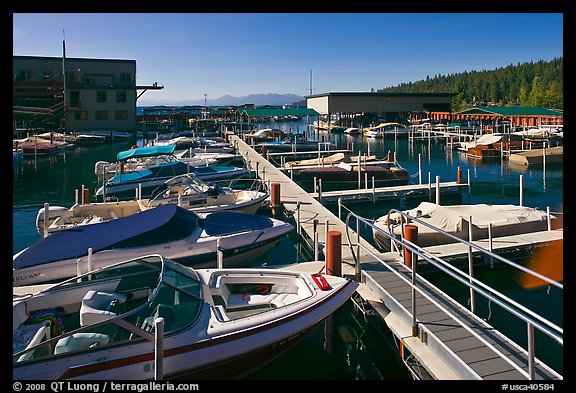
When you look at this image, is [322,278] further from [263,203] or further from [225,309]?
[263,203]

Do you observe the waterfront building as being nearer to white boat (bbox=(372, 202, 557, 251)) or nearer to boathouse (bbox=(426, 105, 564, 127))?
boathouse (bbox=(426, 105, 564, 127))

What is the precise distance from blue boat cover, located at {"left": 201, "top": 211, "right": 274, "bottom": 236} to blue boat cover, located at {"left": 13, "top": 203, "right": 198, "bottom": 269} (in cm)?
71

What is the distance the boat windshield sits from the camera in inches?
267

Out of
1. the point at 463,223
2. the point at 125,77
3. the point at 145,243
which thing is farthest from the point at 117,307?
the point at 125,77

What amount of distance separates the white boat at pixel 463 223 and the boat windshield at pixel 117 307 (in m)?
9.06

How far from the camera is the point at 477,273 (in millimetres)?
14656

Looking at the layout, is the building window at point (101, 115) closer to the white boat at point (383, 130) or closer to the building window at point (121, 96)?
the building window at point (121, 96)

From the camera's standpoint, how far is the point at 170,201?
19.2 meters

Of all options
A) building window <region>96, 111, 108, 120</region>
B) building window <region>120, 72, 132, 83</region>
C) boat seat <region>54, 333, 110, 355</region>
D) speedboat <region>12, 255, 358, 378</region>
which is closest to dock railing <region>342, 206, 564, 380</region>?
speedboat <region>12, 255, 358, 378</region>

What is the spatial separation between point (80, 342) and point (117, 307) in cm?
110

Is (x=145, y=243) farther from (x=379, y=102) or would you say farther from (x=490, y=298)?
(x=379, y=102)

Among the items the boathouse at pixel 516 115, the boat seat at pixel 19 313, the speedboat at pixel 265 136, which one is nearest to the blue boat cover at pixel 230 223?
the boat seat at pixel 19 313
